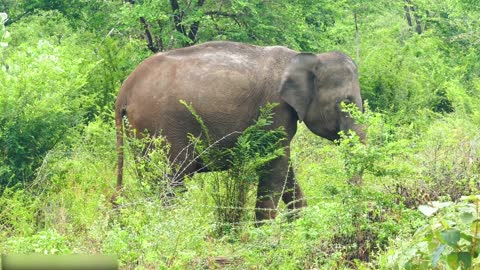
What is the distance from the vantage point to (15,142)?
775 centimetres

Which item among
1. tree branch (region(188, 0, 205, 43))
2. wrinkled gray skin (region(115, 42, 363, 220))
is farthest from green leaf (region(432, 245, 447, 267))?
tree branch (region(188, 0, 205, 43))

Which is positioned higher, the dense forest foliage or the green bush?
the green bush

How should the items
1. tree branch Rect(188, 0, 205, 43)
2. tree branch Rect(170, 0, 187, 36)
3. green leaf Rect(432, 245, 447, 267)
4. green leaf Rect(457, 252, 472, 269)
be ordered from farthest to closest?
tree branch Rect(188, 0, 205, 43) < tree branch Rect(170, 0, 187, 36) < green leaf Rect(457, 252, 472, 269) < green leaf Rect(432, 245, 447, 267)

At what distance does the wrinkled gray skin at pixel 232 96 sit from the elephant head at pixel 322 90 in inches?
0.4

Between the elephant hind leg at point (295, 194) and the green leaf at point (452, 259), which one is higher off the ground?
the green leaf at point (452, 259)

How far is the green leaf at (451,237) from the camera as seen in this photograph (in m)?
3.00

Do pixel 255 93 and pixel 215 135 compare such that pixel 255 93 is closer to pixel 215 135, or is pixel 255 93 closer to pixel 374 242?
pixel 215 135

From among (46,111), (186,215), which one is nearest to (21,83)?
(46,111)

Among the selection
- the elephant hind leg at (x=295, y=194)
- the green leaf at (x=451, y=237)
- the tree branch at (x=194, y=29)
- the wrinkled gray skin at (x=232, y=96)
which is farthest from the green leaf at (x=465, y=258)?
the tree branch at (x=194, y=29)

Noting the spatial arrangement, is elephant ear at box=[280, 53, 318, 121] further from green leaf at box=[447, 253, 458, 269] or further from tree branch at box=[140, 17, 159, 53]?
tree branch at box=[140, 17, 159, 53]

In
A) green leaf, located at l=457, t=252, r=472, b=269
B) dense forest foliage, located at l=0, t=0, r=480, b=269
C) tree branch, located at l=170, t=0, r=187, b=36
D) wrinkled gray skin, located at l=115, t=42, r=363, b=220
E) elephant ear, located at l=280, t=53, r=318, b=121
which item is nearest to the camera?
green leaf, located at l=457, t=252, r=472, b=269

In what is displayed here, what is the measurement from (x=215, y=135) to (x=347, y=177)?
97.9 inches

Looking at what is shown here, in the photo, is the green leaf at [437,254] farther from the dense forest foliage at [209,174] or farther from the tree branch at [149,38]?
the tree branch at [149,38]

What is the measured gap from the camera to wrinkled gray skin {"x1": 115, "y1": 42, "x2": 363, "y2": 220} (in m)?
8.21
